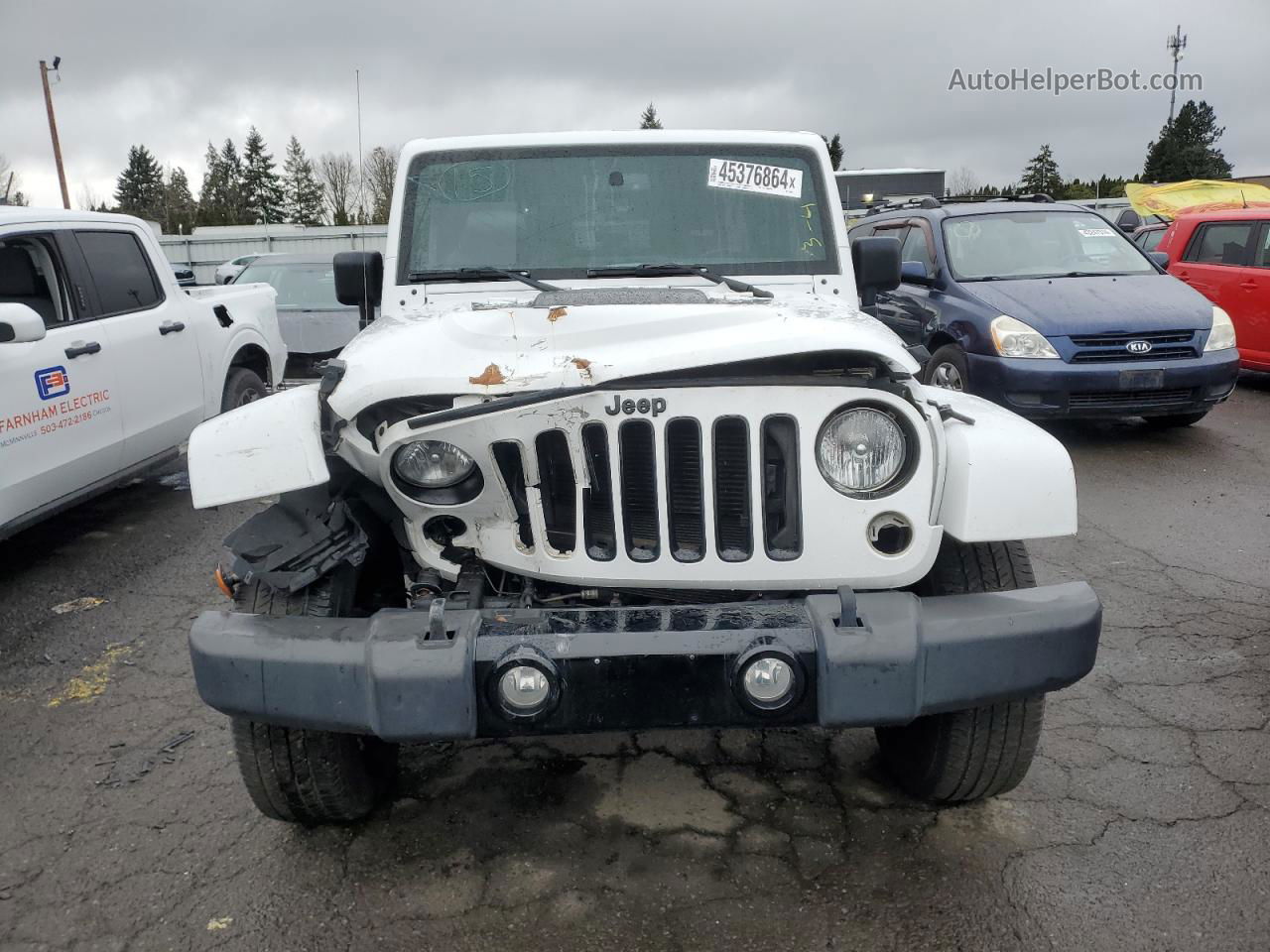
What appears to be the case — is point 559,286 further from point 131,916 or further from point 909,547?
point 131,916

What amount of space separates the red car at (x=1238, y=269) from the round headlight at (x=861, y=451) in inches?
319

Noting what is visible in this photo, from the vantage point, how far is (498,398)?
230 centimetres

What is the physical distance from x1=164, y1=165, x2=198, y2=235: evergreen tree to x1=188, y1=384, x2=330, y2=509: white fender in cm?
5010

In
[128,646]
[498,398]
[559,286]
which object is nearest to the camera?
[498,398]

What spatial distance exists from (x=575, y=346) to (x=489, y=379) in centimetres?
26

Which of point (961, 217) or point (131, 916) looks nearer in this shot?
point (131, 916)

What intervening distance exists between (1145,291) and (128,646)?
7.10 meters

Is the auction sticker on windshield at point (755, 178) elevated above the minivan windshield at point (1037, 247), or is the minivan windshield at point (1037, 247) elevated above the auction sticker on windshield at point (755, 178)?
the auction sticker on windshield at point (755, 178)

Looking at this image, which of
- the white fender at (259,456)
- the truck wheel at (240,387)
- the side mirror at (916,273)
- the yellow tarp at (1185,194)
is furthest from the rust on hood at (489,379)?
the yellow tarp at (1185,194)

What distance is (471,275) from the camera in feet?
11.8

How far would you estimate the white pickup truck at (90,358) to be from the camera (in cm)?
462

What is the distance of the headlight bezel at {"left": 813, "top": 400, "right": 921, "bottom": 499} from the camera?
2.33m

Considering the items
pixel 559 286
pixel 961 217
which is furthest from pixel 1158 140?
pixel 559 286

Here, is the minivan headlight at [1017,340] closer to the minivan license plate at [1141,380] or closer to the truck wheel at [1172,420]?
the minivan license plate at [1141,380]
